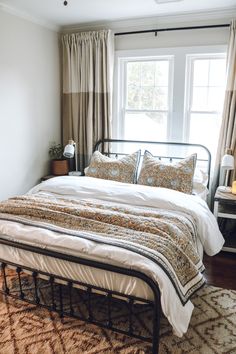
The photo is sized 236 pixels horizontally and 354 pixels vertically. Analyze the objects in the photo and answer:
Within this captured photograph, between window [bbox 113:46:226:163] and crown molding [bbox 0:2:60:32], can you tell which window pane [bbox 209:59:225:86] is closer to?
window [bbox 113:46:226:163]

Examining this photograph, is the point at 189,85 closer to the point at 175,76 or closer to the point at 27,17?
the point at 175,76

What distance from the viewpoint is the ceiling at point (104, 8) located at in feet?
10.4

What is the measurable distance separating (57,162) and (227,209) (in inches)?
85.0

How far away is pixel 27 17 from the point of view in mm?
3570

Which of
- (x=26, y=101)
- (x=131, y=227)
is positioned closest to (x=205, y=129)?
(x=131, y=227)

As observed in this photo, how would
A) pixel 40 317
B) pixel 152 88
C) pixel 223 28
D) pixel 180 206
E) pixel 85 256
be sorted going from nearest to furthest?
1. pixel 85 256
2. pixel 40 317
3. pixel 180 206
4. pixel 223 28
5. pixel 152 88

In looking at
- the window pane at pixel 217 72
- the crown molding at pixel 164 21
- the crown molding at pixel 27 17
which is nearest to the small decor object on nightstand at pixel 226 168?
the window pane at pixel 217 72

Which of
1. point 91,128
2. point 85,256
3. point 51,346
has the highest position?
point 91,128

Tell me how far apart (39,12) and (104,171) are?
193cm

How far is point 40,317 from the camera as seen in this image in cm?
222

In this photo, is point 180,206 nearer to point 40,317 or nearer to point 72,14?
point 40,317

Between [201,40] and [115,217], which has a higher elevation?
[201,40]

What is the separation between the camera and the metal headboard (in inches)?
146

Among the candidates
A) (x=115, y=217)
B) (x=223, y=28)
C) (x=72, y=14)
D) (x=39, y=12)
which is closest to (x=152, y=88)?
(x=223, y=28)
